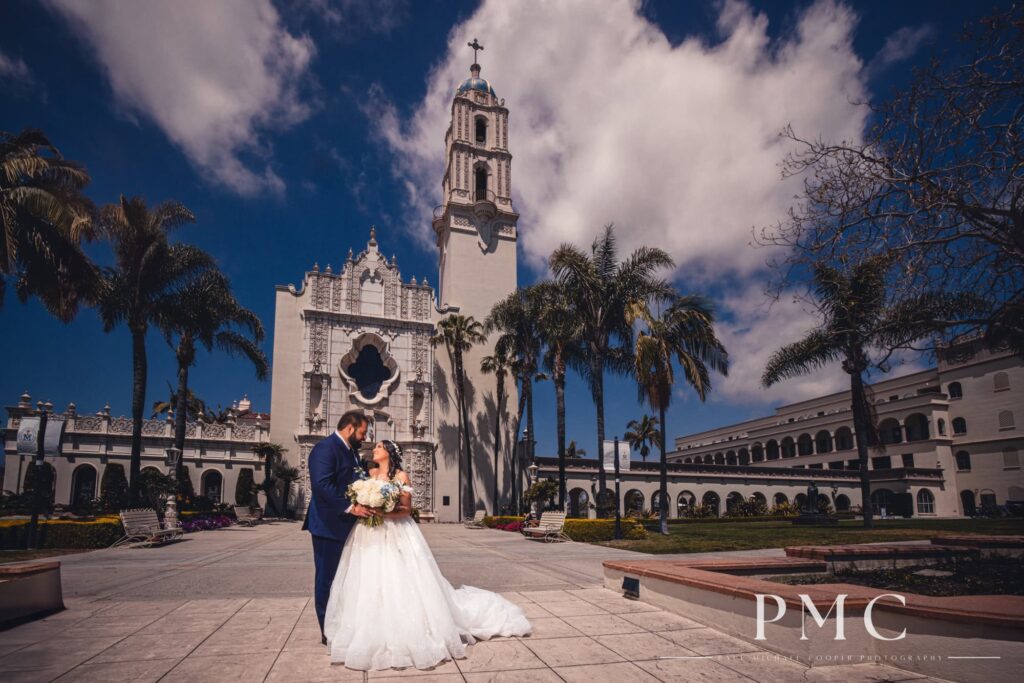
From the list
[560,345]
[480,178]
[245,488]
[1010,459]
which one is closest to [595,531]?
[560,345]

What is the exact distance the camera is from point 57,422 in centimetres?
1656

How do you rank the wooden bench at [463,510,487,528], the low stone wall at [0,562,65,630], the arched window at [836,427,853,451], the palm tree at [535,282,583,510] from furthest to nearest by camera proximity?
1. the arched window at [836,427,853,451]
2. the wooden bench at [463,510,487,528]
3. the palm tree at [535,282,583,510]
4. the low stone wall at [0,562,65,630]

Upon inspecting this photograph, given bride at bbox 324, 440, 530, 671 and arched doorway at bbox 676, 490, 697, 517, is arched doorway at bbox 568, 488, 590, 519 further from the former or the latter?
bride at bbox 324, 440, 530, 671

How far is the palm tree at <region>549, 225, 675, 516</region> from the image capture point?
22078mm

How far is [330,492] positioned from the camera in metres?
5.61

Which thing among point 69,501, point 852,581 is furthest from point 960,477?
point 69,501

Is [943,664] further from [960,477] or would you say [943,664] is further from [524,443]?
[960,477]

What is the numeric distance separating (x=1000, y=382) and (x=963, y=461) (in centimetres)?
721

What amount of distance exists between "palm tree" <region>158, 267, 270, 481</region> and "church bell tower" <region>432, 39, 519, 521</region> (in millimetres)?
13549

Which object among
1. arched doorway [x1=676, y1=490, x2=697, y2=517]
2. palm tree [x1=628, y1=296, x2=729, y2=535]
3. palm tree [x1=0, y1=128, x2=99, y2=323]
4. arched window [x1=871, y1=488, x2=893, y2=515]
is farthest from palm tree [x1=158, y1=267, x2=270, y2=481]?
arched window [x1=871, y1=488, x2=893, y2=515]

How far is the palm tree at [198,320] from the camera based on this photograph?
25.7 meters

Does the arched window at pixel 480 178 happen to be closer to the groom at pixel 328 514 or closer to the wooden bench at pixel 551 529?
the wooden bench at pixel 551 529

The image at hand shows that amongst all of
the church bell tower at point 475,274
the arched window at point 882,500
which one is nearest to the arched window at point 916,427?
the arched window at point 882,500

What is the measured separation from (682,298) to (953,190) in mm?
17060
